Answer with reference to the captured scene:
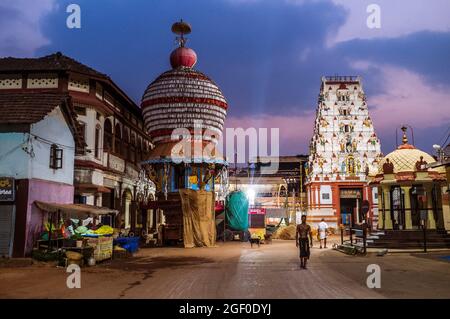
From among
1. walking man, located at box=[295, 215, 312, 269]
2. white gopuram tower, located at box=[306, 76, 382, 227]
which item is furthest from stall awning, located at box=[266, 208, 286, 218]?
walking man, located at box=[295, 215, 312, 269]

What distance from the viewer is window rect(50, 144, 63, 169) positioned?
18.3 m

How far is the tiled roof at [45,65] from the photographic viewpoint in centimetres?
2245

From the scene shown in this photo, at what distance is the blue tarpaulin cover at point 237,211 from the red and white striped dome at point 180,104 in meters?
4.70

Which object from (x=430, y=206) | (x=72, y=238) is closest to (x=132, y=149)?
(x=72, y=238)

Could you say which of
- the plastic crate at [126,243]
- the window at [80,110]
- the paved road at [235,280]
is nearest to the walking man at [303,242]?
the paved road at [235,280]

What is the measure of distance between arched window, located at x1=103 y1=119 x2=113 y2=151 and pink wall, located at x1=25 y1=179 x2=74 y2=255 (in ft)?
23.2

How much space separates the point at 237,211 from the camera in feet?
98.2

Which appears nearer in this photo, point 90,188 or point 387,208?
point 90,188

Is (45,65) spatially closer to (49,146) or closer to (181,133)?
(49,146)

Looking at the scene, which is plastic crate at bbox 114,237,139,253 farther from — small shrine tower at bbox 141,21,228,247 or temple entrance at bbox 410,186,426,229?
temple entrance at bbox 410,186,426,229

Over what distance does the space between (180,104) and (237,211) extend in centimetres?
842

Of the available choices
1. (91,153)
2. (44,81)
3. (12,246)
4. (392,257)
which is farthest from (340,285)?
(44,81)

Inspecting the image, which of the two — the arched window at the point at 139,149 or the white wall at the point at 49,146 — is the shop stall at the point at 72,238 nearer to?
the white wall at the point at 49,146

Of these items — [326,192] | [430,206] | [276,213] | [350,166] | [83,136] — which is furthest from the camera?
[350,166]
